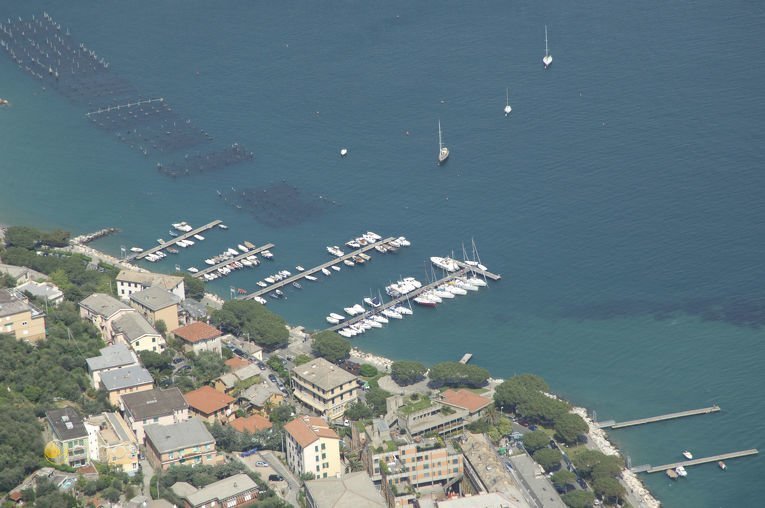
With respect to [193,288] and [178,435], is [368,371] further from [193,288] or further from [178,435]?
[178,435]

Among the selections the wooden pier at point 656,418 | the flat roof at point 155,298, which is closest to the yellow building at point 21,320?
the flat roof at point 155,298

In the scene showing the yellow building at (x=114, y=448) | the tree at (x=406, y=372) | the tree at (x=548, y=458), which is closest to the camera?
the yellow building at (x=114, y=448)

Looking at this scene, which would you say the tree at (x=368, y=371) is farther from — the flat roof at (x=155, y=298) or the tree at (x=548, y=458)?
the tree at (x=548, y=458)

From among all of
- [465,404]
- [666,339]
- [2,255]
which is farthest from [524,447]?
[2,255]

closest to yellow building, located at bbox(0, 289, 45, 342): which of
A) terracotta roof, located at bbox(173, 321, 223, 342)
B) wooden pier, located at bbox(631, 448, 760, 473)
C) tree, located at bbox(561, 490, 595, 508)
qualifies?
terracotta roof, located at bbox(173, 321, 223, 342)

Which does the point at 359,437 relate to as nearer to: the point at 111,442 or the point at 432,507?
the point at 432,507

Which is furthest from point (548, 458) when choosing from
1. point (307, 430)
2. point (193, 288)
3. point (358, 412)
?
point (193, 288)
